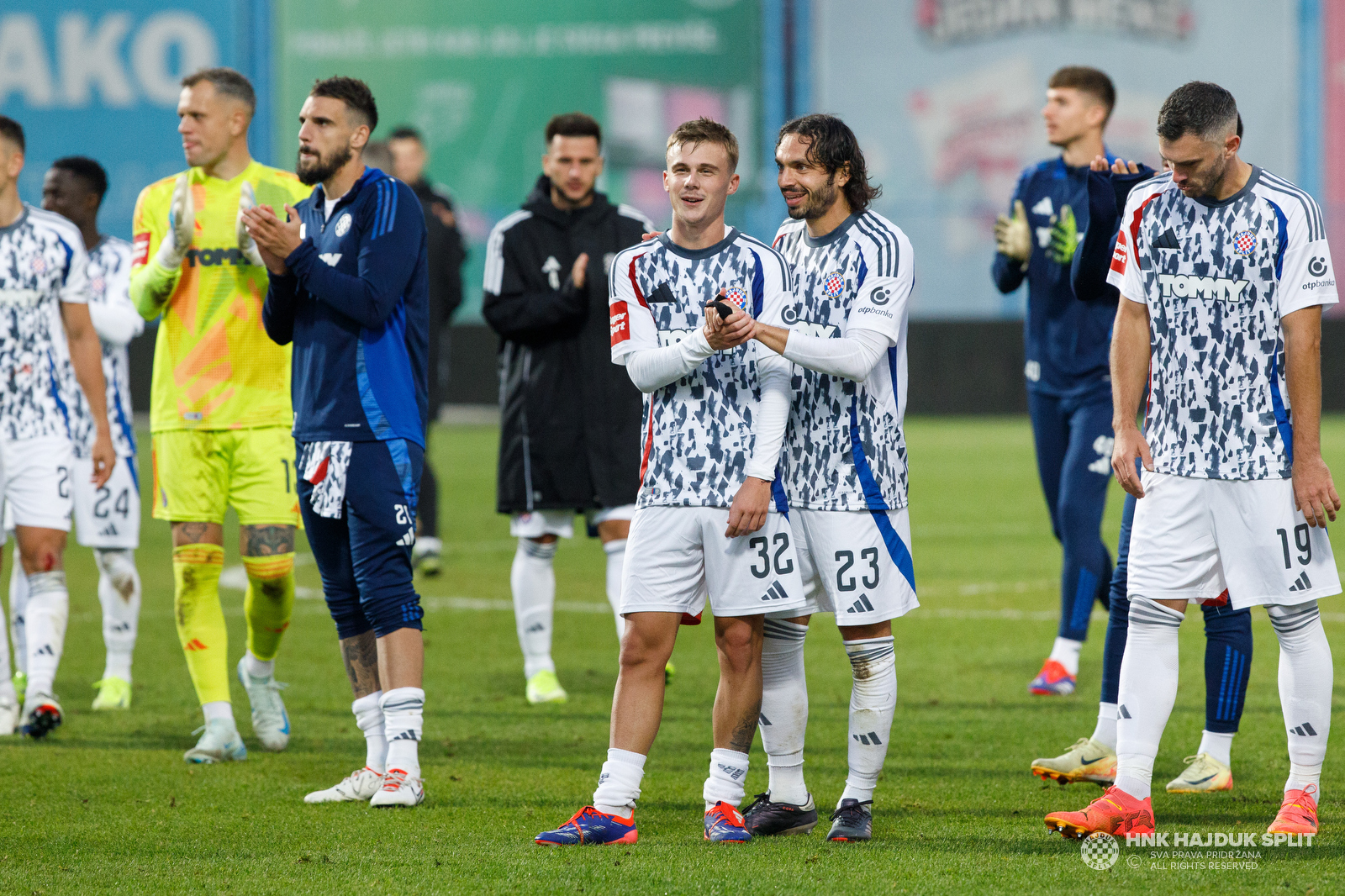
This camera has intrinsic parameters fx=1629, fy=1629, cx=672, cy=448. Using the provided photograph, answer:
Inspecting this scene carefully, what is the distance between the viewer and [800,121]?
4656 millimetres

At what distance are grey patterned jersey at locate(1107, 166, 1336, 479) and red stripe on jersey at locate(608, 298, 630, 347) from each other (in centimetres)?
144

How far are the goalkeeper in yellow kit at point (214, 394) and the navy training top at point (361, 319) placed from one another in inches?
22.6

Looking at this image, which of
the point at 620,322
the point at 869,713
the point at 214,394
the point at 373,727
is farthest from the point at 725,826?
the point at 214,394

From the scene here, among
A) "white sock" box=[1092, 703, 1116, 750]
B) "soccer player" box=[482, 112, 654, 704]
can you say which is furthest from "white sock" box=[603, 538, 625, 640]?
"white sock" box=[1092, 703, 1116, 750]

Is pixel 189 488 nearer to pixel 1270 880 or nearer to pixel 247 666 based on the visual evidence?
pixel 247 666

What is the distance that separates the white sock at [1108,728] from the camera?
5.34 m

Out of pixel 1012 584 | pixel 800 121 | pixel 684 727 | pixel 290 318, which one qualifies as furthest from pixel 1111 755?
pixel 1012 584

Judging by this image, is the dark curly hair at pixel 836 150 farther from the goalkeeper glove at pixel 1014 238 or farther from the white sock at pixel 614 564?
the white sock at pixel 614 564

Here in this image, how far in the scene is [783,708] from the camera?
4.73 m

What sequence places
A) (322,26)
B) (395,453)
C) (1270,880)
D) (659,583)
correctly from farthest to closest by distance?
1. (322,26)
2. (395,453)
3. (659,583)
4. (1270,880)

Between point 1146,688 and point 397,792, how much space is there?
2.26m

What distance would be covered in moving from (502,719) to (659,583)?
2178mm

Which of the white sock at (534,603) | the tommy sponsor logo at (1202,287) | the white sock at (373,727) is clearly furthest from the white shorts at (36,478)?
the tommy sponsor logo at (1202,287)

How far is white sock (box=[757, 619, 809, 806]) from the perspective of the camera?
4727mm
